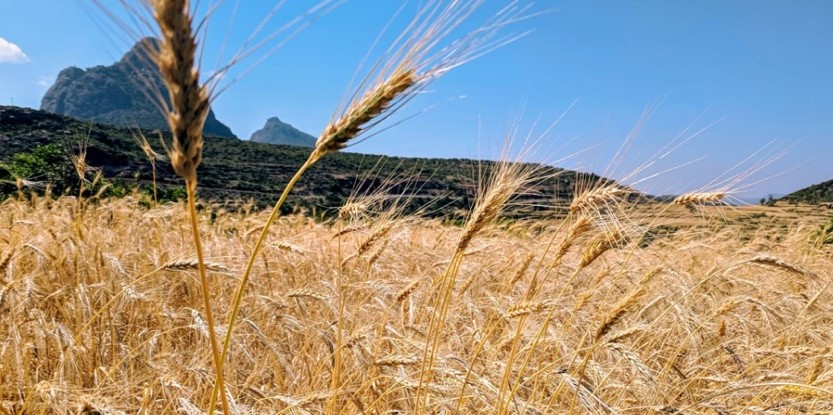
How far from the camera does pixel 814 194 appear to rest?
30.5m

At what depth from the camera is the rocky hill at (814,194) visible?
29.0 meters

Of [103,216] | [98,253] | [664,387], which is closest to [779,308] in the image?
[664,387]

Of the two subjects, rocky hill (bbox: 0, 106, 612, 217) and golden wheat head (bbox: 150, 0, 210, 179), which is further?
rocky hill (bbox: 0, 106, 612, 217)

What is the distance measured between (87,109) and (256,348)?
726 feet

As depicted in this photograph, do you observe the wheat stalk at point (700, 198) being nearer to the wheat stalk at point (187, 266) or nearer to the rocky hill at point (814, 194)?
the wheat stalk at point (187, 266)

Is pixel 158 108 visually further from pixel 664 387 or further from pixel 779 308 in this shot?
pixel 779 308

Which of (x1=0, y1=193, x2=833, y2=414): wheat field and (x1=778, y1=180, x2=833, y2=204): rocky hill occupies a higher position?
(x1=778, y1=180, x2=833, y2=204): rocky hill

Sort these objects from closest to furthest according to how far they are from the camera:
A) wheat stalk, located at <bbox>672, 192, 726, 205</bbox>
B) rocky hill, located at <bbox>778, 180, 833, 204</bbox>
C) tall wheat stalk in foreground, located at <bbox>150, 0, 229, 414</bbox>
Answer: tall wheat stalk in foreground, located at <bbox>150, 0, 229, 414</bbox>, wheat stalk, located at <bbox>672, 192, 726, 205</bbox>, rocky hill, located at <bbox>778, 180, 833, 204</bbox>

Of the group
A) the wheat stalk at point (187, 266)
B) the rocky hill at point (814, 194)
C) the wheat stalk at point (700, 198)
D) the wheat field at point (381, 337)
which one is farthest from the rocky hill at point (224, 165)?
the wheat stalk at point (187, 266)

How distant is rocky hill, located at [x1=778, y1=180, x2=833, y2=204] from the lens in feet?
95.3

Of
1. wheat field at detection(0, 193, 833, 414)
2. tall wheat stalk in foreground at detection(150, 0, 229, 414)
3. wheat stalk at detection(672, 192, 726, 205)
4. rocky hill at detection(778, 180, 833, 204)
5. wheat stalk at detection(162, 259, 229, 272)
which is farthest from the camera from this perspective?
rocky hill at detection(778, 180, 833, 204)

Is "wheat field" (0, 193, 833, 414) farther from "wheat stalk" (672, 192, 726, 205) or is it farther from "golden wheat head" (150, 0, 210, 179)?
"golden wheat head" (150, 0, 210, 179)

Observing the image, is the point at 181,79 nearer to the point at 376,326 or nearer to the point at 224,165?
the point at 376,326

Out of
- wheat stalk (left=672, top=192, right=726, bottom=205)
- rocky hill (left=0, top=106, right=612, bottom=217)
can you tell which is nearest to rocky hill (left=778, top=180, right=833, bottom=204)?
rocky hill (left=0, top=106, right=612, bottom=217)
